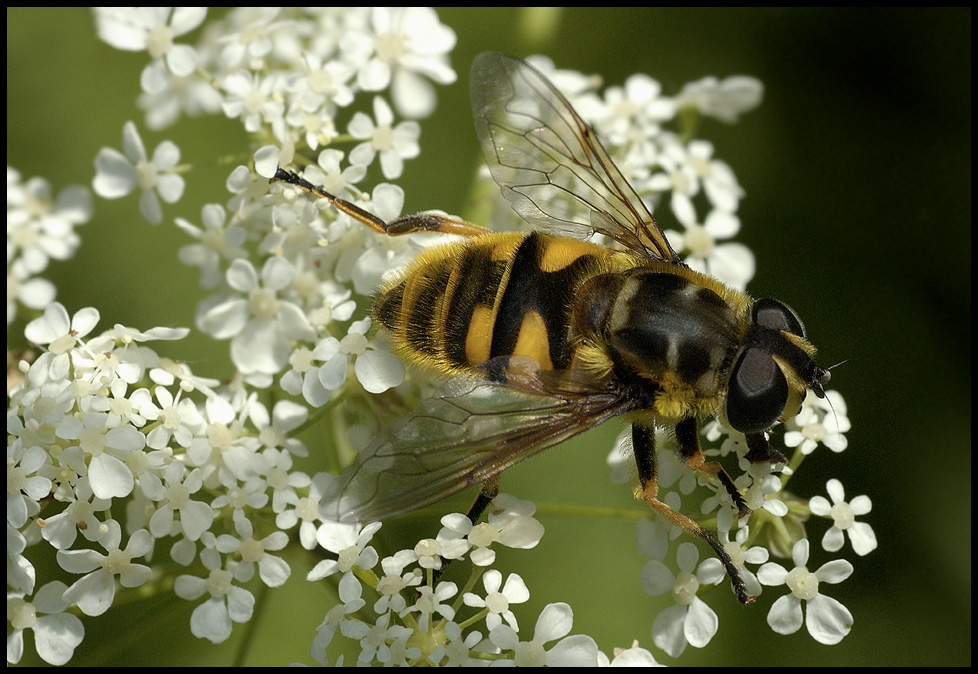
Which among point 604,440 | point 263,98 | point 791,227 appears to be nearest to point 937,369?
point 791,227

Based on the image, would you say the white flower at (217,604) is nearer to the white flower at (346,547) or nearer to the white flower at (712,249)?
the white flower at (346,547)

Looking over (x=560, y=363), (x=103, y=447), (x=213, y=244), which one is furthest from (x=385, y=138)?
(x=103, y=447)

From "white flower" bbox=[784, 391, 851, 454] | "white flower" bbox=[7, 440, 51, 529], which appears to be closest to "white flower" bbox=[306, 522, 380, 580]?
"white flower" bbox=[7, 440, 51, 529]

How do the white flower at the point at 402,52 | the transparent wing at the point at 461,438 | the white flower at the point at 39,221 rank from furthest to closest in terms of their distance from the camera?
the white flower at the point at 39,221
the white flower at the point at 402,52
the transparent wing at the point at 461,438

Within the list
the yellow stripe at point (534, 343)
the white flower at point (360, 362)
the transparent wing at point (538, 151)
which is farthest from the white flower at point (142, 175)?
the yellow stripe at point (534, 343)

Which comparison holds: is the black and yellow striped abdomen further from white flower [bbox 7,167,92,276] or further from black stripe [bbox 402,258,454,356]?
white flower [bbox 7,167,92,276]

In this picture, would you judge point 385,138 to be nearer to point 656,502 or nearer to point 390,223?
point 390,223
